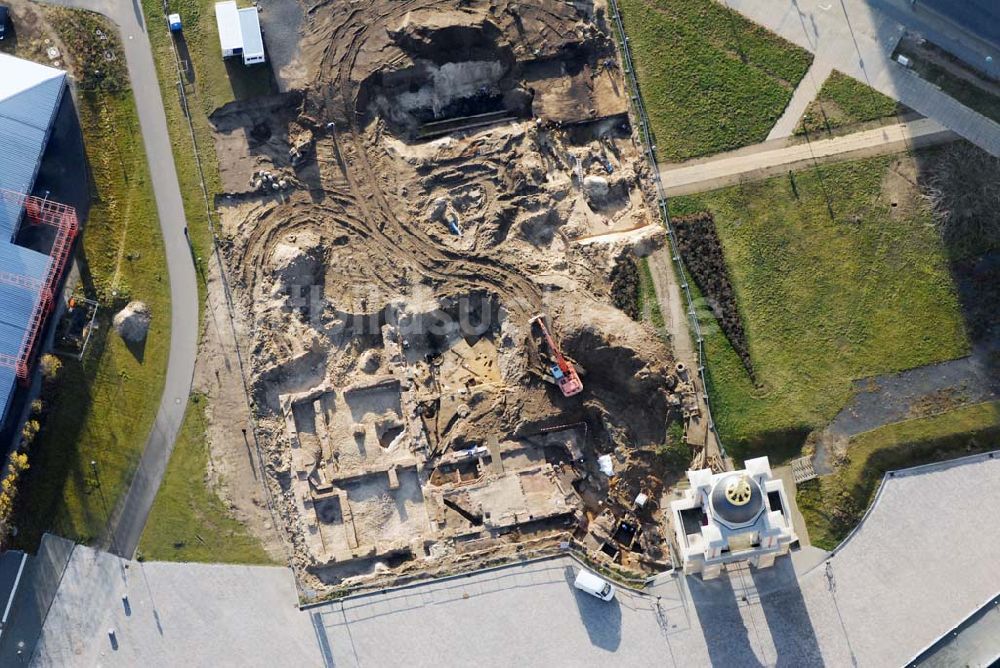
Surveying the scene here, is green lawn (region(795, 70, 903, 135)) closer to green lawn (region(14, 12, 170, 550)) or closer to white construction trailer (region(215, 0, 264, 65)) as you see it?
white construction trailer (region(215, 0, 264, 65))

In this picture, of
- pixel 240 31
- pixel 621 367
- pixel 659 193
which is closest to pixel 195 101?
pixel 240 31

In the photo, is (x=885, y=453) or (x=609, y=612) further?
(x=885, y=453)


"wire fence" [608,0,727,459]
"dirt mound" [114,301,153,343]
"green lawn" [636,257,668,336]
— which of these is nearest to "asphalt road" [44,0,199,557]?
"dirt mound" [114,301,153,343]

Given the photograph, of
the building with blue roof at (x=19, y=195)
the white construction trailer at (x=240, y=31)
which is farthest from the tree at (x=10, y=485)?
the white construction trailer at (x=240, y=31)

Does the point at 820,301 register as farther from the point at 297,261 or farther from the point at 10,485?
the point at 10,485

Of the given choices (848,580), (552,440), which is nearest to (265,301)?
(552,440)
